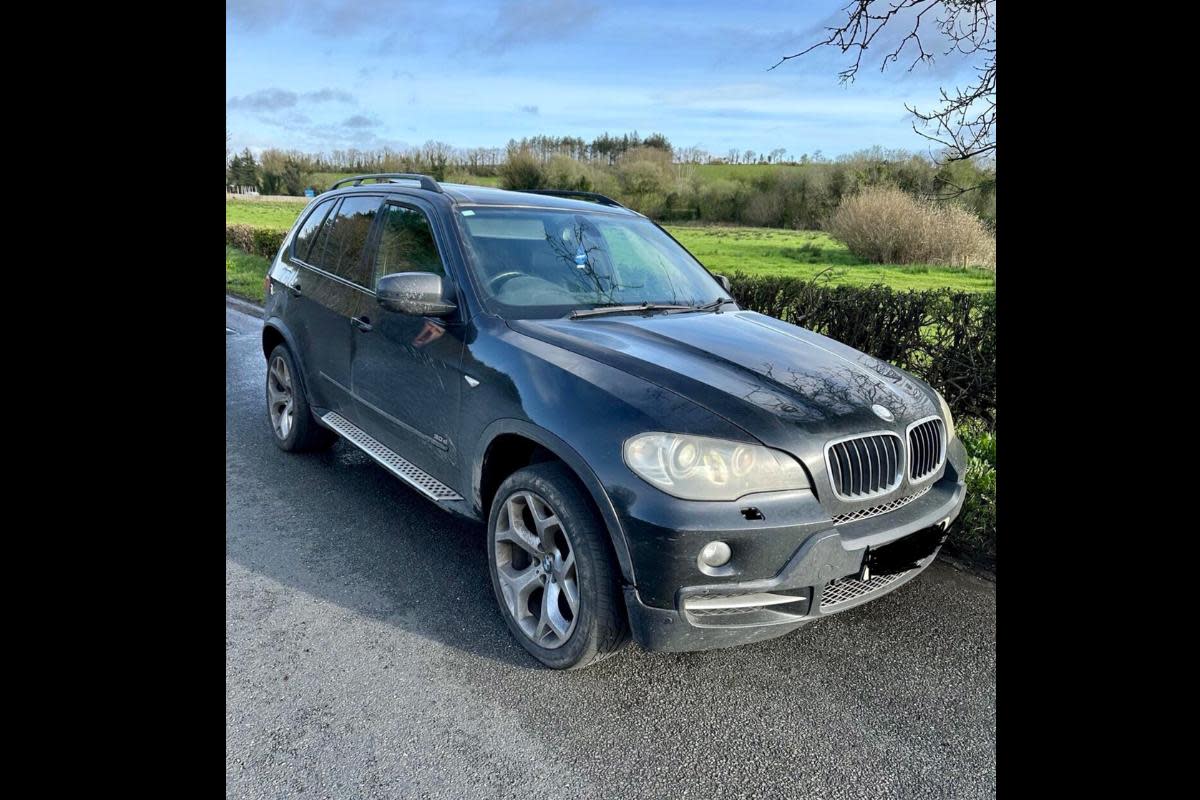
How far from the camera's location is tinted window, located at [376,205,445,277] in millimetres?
3859

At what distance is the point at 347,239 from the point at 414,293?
5.24 feet

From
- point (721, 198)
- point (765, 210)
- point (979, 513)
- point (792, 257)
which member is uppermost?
point (721, 198)

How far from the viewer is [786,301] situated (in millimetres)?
6738

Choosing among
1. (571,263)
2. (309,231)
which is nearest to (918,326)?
(571,263)

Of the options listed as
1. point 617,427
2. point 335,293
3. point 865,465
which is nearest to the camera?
point 617,427

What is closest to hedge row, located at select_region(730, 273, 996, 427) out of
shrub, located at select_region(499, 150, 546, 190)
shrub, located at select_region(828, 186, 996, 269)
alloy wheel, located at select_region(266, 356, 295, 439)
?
alloy wheel, located at select_region(266, 356, 295, 439)

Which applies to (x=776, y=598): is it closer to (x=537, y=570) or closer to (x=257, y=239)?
(x=537, y=570)

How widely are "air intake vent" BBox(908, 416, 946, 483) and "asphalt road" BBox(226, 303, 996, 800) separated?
28.4 inches

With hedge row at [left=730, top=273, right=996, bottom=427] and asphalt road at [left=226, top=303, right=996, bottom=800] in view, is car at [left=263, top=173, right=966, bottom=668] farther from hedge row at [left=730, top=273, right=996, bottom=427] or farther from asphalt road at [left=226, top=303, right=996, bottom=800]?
hedge row at [left=730, top=273, right=996, bottom=427]

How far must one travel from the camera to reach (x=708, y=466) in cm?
253

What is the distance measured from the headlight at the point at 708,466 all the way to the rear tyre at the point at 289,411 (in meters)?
3.06

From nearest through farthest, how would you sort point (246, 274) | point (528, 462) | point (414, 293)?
point (528, 462)
point (414, 293)
point (246, 274)
